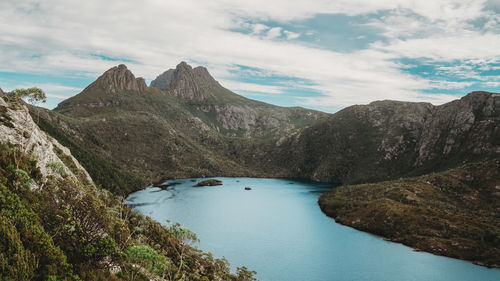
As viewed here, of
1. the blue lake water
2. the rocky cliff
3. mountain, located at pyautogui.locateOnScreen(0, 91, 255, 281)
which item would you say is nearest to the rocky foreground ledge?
the blue lake water

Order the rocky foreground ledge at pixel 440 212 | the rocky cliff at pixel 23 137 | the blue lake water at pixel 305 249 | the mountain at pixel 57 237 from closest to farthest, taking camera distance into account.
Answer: the mountain at pixel 57 237
the rocky cliff at pixel 23 137
the blue lake water at pixel 305 249
the rocky foreground ledge at pixel 440 212

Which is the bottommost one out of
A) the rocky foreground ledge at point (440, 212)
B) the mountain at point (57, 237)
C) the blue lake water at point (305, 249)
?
the blue lake water at point (305, 249)

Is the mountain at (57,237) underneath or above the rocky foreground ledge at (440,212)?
above

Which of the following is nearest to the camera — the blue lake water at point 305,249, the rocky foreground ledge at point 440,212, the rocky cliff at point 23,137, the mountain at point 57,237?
the mountain at point 57,237

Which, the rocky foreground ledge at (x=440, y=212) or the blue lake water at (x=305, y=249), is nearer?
the blue lake water at (x=305, y=249)

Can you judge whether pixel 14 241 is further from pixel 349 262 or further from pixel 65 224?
pixel 349 262

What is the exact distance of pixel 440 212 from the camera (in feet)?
474

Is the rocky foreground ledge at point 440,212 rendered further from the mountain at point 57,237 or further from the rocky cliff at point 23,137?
the rocky cliff at point 23,137

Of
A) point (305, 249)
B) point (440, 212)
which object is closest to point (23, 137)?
point (305, 249)

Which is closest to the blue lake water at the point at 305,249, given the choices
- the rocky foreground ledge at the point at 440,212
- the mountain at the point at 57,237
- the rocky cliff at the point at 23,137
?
the rocky foreground ledge at the point at 440,212

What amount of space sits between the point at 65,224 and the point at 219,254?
81.6 m

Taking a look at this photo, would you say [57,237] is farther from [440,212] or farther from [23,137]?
[440,212]

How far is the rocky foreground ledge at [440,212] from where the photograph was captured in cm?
11644

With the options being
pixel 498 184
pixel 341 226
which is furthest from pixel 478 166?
pixel 341 226
